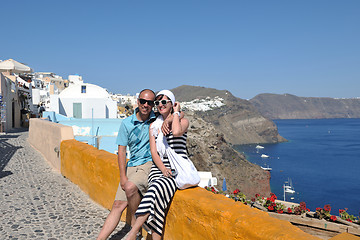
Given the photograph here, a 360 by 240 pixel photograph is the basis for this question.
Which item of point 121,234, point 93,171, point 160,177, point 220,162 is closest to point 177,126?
point 160,177

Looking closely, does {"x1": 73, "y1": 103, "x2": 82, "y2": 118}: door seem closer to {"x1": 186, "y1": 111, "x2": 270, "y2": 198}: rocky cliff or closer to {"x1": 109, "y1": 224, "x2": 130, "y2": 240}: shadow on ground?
{"x1": 186, "y1": 111, "x2": 270, "y2": 198}: rocky cliff

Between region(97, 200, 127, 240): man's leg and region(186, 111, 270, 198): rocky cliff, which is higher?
region(97, 200, 127, 240): man's leg

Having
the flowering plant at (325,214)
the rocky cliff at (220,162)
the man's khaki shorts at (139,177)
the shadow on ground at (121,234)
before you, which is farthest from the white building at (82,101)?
the man's khaki shorts at (139,177)

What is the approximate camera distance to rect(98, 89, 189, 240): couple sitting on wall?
120 inches

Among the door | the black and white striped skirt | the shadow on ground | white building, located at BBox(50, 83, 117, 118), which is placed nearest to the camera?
the black and white striped skirt

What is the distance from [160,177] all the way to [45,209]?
2931mm

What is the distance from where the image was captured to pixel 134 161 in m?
3.70

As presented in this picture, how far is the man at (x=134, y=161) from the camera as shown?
135 inches

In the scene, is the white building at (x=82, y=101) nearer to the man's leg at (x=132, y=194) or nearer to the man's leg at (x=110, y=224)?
the man's leg at (x=110, y=224)

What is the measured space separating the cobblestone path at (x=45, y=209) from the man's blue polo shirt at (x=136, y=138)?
116cm

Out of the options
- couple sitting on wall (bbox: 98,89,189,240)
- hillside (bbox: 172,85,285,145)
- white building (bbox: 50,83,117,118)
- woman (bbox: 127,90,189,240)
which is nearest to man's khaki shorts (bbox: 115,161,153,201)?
couple sitting on wall (bbox: 98,89,189,240)

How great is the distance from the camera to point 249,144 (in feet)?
531

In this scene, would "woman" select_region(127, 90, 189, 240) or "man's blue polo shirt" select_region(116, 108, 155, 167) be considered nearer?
"woman" select_region(127, 90, 189, 240)

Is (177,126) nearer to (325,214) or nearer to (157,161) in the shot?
(157,161)
